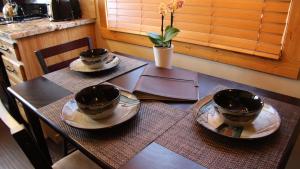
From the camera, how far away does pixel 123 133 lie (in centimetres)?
77

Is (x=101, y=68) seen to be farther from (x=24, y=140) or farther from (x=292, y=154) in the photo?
(x=292, y=154)

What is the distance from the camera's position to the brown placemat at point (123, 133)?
0.69 meters

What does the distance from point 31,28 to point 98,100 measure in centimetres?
111

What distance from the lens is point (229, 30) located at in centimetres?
124

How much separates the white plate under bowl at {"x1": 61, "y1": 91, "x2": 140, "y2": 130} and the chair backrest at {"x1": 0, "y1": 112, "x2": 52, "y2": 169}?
143 millimetres

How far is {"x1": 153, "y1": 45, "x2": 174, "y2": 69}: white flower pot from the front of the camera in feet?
3.87

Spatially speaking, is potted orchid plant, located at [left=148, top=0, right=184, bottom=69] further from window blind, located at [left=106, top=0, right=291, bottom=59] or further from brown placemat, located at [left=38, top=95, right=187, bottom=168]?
brown placemat, located at [left=38, top=95, right=187, bottom=168]

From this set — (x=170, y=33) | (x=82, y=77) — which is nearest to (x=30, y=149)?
(x=82, y=77)

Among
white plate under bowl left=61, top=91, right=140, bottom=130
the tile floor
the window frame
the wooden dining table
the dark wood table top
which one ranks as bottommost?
the tile floor

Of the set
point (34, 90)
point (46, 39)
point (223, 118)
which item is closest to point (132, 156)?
point (223, 118)

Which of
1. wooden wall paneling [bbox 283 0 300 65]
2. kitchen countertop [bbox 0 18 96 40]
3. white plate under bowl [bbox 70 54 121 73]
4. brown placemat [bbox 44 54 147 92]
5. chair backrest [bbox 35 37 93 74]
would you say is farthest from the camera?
kitchen countertop [bbox 0 18 96 40]

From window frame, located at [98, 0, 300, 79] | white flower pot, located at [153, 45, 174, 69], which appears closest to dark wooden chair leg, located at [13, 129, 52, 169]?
white flower pot, located at [153, 45, 174, 69]

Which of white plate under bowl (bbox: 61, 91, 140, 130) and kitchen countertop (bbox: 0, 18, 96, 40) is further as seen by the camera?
kitchen countertop (bbox: 0, 18, 96, 40)

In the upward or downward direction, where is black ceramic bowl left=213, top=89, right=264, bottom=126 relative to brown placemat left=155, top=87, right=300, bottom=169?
upward
